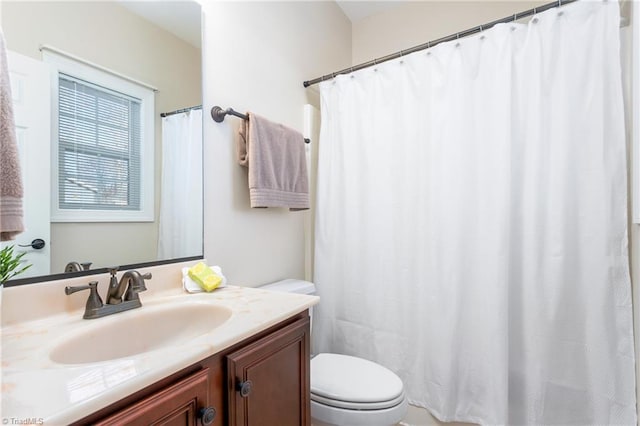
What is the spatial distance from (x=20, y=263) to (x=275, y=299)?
2.30 ft

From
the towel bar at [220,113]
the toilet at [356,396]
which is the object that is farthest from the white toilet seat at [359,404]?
the towel bar at [220,113]

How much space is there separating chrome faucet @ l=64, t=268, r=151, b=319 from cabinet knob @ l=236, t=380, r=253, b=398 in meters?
0.44

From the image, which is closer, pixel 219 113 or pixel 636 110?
pixel 636 110

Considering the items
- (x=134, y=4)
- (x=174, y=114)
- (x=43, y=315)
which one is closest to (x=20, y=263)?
(x=43, y=315)

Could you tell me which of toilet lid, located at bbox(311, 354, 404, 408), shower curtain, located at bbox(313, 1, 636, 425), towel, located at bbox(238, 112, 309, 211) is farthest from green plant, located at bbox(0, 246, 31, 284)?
shower curtain, located at bbox(313, 1, 636, 425)

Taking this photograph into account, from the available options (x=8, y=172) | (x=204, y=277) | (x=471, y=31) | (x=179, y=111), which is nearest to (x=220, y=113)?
(x=179, y=111)

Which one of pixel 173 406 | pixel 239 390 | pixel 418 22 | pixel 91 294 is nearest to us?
pixel 173 406

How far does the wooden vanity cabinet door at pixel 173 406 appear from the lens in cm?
52

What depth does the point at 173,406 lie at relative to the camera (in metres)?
0.59

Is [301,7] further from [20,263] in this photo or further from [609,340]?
[609,340]

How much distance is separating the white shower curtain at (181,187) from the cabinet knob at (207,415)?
63cm

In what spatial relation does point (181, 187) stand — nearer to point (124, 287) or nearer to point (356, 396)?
point (124, 287)

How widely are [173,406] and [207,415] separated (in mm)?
105

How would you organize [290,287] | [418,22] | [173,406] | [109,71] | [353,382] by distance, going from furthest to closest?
1. [418,22]
2. [290,287]
3. [353,382]
4. [109,71]
5. [173,406]
